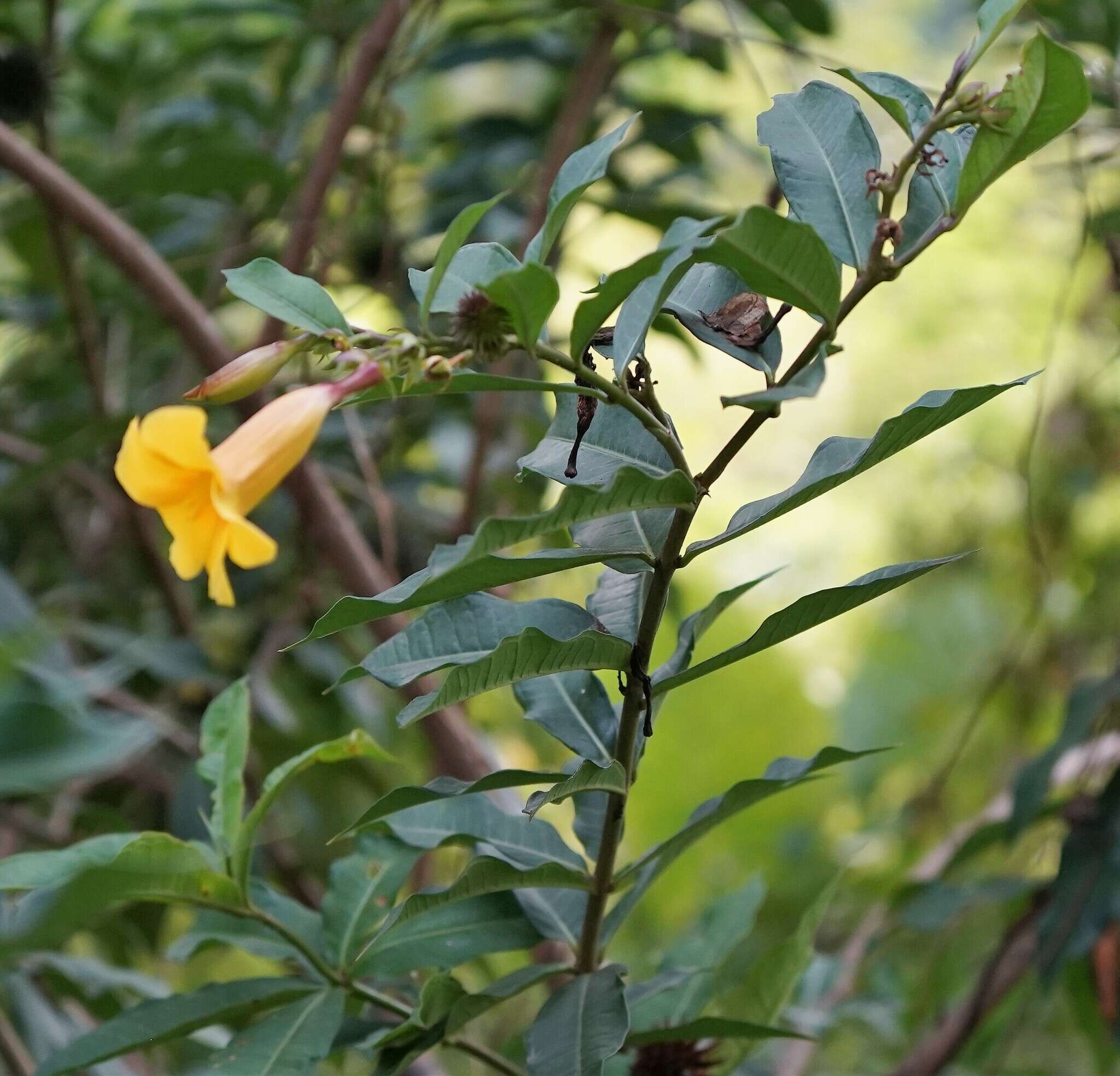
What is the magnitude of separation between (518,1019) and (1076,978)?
1.60 ft

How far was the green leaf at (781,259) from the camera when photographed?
0.26 metres

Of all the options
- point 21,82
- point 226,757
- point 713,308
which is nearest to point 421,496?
point 21,82

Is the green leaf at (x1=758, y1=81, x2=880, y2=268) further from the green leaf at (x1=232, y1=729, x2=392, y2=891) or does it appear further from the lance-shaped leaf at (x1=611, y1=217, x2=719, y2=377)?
the green leaf at (x1=232, y1=729, x2=392, y2=891)

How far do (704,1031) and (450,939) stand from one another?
9 cm

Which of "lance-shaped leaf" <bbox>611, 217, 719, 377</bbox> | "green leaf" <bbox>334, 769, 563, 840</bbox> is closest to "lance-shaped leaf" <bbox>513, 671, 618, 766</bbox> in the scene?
"green leaf" <bbox>334, 769, 563, 840</bbox>

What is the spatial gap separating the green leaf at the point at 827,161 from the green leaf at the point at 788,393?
4 cm

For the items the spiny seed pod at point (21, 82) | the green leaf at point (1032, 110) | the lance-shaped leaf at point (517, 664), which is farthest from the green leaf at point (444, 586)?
the spiny seed pod at point (21, 82)

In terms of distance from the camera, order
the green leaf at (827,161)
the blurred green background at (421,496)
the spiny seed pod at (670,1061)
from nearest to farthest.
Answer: the green leaf at (827,161) → the spiny seed pod at (670,1061) → the blurred green background at (421,496)

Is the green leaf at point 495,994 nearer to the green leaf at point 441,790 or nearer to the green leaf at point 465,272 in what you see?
the green leaf at point 441,790

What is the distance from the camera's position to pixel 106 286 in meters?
0.96

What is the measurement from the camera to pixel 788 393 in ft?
0.86

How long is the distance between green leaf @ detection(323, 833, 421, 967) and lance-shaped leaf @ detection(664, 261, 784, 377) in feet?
0.71

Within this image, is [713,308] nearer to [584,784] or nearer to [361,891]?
[584,784]

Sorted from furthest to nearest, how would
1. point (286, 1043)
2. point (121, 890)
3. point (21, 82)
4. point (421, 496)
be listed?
point (421, 496), point (21, 82), point (286, 1043), point (121, 890)
